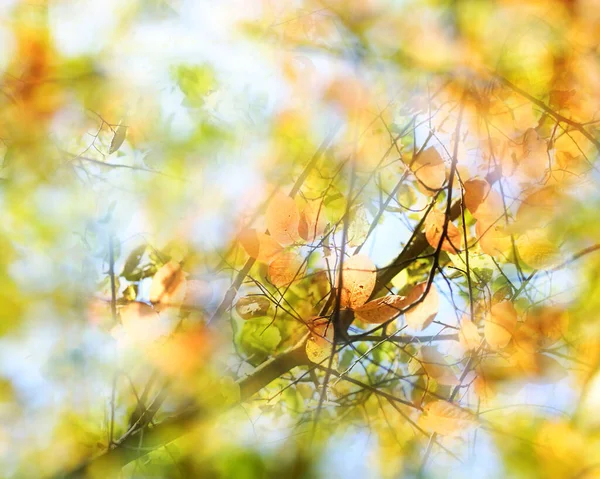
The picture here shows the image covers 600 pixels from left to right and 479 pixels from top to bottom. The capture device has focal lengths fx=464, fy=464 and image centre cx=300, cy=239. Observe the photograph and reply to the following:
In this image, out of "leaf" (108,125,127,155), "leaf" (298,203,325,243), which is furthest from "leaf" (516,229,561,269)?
"leaf" (108,125,127,155)

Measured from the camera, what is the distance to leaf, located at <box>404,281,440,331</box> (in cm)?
67

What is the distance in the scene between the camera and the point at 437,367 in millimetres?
708

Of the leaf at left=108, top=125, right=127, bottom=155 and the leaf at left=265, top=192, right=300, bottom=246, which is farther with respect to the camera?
the leaf at left=108, top=125, right=127, bottom=155

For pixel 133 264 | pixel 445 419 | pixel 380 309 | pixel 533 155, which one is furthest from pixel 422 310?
pixel 133 264

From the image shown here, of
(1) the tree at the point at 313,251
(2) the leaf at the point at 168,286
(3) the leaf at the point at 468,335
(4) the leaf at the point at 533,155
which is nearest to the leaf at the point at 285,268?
(1) the tree at the point at 313,251

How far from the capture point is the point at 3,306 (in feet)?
2.45

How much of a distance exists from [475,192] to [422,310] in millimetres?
194

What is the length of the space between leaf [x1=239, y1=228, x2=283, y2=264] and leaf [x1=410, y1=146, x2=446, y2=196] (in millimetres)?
241

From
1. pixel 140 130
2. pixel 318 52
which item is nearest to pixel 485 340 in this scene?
pixel 318 52

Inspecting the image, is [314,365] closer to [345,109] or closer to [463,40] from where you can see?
[345,109]

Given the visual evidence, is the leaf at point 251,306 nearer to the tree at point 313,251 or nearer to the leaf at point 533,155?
the tree at point 313,251

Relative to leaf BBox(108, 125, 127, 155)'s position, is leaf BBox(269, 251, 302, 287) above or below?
below

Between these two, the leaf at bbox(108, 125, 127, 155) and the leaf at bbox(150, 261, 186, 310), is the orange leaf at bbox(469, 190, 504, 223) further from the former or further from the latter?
the leaf at bbox(108, 125, 127, 155)

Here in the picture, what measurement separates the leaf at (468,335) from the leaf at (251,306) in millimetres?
297
